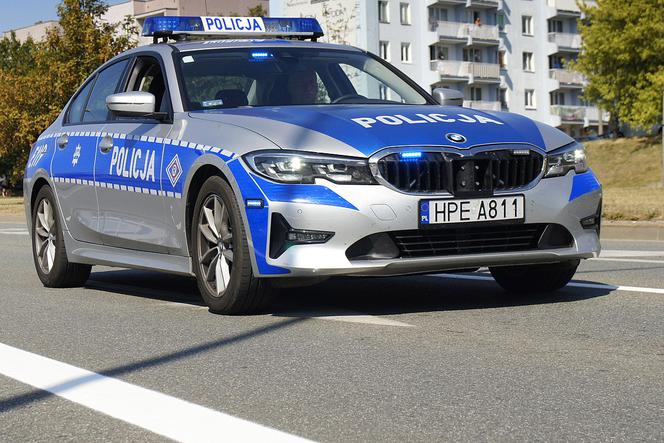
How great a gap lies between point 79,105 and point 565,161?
13.5 ft

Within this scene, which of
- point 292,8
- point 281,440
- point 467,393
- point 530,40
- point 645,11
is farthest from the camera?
point 530,40

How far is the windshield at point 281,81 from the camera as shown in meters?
7.88

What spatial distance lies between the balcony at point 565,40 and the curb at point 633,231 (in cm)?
7428

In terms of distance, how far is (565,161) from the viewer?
707cm

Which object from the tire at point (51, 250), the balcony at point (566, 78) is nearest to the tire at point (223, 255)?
the tire at point (51, 250)

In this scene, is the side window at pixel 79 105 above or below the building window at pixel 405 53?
above

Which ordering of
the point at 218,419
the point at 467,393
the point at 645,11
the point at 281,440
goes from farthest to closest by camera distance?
the point at 645,11 → the point at 467,393 → the point at 218,419 → the point at 281,440

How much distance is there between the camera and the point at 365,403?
440 centimetres

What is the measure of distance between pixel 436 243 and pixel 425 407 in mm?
2489

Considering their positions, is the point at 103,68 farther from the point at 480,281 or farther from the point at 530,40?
the point at 530,40

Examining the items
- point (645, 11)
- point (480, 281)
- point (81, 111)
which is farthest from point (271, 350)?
point (645, 11)

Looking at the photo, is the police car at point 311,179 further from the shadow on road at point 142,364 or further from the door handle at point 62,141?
the door handle at point 62,141

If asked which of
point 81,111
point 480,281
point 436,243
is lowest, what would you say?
point 480,281

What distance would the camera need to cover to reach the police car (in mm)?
6594
